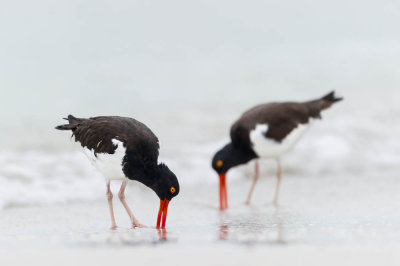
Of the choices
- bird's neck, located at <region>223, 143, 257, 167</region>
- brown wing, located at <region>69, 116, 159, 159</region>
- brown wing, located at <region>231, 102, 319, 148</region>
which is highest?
brown wing, located at <region>231, 102, 319, 148</region>

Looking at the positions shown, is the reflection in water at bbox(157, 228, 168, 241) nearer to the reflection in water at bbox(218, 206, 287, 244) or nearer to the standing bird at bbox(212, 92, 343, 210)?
the reflection in water at bbox(218, 206, 287, 244)

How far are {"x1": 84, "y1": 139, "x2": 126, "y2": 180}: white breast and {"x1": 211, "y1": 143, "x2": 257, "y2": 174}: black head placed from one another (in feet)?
9.11

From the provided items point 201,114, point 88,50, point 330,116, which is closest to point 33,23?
point 88,50

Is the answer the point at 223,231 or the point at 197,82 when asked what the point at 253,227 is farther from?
the point at 197,82

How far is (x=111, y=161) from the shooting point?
7340mm

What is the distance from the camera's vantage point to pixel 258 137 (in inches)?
392

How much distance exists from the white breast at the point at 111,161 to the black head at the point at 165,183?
0.37m

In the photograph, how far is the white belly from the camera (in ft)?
32.6

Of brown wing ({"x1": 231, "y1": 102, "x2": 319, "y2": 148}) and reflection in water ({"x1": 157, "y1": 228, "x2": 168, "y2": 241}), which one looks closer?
reflection in water ({"x1": 157, "y1": 228, "x2": 168, "y2": 241})

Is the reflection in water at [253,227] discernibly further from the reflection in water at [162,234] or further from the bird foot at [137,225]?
the bird foot at [137,225]

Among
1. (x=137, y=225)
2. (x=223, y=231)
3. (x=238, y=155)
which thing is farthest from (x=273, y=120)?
(x=223, y=231)

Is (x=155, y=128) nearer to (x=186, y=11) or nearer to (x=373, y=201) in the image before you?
(x=373, y=201)

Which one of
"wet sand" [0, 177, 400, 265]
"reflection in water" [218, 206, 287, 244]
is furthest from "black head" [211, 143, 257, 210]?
"reflection in water" [218, 206, 287, 244]

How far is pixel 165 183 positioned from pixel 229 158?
3218mm
